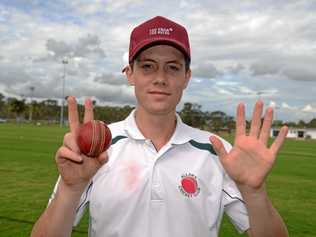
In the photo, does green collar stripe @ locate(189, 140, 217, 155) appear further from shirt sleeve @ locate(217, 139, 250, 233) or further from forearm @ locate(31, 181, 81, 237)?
forearm @ locate(31, 181, 81, 237)

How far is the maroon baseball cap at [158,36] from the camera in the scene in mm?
3066

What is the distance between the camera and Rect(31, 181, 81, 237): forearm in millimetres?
2609

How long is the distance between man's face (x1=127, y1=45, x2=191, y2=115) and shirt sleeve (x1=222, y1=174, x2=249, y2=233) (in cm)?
64

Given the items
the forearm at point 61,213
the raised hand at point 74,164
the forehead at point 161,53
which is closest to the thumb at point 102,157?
the raised hand at point 74,164

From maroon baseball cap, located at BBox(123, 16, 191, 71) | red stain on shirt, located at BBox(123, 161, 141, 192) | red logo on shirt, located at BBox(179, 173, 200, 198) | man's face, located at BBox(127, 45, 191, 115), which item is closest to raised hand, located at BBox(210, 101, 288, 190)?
red logo on shirt, located at BBox(179, 173, 200, 198)

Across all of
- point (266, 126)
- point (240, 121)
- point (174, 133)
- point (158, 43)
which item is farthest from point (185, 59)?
point (266, 126)

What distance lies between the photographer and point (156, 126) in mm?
3162

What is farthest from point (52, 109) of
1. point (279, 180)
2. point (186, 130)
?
point (186, 130)

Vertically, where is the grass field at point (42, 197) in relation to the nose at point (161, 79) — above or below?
below

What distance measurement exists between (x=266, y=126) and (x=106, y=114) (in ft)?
464

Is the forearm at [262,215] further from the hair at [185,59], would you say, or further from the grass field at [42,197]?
the grass field at [42,197]

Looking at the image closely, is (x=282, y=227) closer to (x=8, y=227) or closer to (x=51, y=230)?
(x=51, y=230)

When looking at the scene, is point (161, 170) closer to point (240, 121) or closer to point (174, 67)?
point (240, 121)

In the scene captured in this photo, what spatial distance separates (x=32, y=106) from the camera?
140 meters
